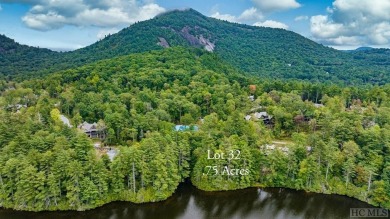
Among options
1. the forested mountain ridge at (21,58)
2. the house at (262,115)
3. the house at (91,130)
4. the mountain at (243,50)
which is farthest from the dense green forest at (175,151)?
the mountain at (243,50)

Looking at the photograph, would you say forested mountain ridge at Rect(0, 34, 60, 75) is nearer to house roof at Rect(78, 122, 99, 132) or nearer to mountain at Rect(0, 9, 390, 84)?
mountain at Rect(0, 9, 390, 84)

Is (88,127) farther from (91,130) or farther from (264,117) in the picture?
(264,117)

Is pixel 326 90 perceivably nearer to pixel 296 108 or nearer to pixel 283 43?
pixel 296 108

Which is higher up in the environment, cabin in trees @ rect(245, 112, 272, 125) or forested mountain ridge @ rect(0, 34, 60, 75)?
forested mountain ridge @ rect(0, 34, 60, 75)

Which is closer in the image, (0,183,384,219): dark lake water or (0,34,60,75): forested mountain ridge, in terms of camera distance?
(0,183,384,219): dark lake water

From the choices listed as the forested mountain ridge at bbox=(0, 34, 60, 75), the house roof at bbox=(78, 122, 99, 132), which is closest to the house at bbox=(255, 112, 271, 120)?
the house roof at bbox=(78, 122, 99, 132)

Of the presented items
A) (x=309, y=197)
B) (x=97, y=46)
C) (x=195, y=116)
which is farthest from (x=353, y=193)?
(x=97, y=46)

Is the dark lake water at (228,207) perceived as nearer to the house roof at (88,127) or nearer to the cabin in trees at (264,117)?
the cabin in trees at (264,117)
